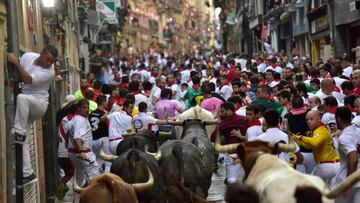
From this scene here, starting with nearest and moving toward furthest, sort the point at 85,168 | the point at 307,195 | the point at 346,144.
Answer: the point at 307,195 → the point at 346,144 → the point at 85,168

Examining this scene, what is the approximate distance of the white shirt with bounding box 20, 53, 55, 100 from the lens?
11828 millimetres

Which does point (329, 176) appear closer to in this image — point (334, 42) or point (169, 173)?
point (169, 173)

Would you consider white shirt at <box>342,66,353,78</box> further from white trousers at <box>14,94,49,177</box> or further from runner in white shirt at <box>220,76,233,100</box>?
white trousers at <box>14,94,49,177</box>

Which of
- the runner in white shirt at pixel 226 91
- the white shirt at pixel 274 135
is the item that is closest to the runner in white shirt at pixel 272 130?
the white shirt at pixel 274 135

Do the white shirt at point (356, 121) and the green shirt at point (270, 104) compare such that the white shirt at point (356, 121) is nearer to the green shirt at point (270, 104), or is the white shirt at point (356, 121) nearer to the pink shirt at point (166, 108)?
the green shirt at point (270, 104)

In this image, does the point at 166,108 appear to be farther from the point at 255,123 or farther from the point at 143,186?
the point at 143,186

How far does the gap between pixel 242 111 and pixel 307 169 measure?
3.40m

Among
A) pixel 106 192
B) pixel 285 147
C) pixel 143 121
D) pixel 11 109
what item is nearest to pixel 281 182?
pixel 106 192

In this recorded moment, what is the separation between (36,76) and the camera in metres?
11.8

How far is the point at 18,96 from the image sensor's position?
11852 millimetres

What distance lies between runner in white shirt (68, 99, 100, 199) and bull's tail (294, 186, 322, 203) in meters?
8.80

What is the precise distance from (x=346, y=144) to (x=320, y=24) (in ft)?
91.4

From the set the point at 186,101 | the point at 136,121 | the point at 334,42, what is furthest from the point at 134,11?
the point at 136,121

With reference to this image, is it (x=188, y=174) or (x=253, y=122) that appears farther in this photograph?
(x=253, y=122)
